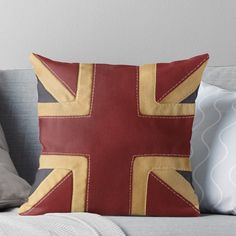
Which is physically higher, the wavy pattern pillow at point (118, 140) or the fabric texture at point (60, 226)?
the wavy pattern pillow at point (118, 140)

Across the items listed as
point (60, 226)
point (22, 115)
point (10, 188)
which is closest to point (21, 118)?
point (22, 115)

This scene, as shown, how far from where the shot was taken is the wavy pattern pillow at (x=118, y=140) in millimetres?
1554

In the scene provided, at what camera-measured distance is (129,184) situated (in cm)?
156

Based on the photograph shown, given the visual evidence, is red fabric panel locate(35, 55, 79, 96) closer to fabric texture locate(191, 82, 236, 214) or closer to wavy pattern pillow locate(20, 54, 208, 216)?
wavy pattern pillow locate(20, 54, 208, 216)

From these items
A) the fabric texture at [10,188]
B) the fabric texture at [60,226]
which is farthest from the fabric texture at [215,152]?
the fabric texture at [10,188]

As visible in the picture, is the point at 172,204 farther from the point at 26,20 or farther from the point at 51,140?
the point at 26,20

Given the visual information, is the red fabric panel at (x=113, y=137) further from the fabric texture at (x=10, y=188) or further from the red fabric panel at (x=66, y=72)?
the fabric texture at (x=10, y=188)

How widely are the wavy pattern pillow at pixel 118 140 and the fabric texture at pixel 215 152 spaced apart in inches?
3.6

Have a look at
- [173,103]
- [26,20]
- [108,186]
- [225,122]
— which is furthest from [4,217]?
[26,20]

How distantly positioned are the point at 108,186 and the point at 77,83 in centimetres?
29

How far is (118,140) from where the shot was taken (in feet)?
5.16

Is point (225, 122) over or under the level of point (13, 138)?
over

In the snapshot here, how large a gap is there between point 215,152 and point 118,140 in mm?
282

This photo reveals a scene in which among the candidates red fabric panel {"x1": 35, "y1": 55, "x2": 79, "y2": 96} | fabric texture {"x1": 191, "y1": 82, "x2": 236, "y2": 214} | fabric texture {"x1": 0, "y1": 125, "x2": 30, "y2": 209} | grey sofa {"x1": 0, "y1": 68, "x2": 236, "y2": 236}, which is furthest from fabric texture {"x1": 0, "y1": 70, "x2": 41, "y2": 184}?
fabric texture {"x1": 191, "y1": 82, "x2": 236, "y2": 214}
